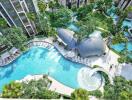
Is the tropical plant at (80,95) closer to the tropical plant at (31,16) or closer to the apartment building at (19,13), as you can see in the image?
the tropical plant at (31,16)

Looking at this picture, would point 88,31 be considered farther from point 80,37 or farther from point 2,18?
point 2,18

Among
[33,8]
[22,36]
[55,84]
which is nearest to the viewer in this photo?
[55,84]

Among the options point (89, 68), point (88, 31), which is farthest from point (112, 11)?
point (89, 68)

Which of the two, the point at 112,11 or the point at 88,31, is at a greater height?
the point at 112,11

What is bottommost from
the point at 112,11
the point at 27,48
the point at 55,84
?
the point at 55,84

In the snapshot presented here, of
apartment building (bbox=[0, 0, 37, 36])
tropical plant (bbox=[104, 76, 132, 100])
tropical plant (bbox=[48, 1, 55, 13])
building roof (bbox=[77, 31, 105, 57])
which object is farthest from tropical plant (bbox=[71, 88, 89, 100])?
tropical plant (bbox=[48, 1, 55, 13])

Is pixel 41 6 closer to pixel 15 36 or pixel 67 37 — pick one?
pixel 67 37

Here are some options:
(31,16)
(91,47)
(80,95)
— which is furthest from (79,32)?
(80,95)
